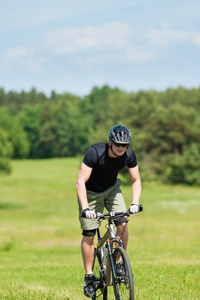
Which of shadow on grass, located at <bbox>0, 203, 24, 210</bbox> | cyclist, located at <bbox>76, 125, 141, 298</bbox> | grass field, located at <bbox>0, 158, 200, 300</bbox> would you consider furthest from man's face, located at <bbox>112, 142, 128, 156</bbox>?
shadow on grass, located at <bbox>0, 203, 24, 210</bbox>

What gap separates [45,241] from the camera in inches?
1148

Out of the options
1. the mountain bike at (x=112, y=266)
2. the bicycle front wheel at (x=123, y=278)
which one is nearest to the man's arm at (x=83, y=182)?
the mountain bike at (x=112, y=266)

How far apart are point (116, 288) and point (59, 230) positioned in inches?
1110

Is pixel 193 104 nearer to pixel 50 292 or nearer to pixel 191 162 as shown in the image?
pixel 191 162

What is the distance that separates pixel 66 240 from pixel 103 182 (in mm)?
24053

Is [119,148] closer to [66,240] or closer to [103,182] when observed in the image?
[103,182]

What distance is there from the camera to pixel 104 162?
20.9 feet

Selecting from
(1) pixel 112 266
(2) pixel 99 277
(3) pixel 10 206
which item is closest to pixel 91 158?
(1) pixel 112 266

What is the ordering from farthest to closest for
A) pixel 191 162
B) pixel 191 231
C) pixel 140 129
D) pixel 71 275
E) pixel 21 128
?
pixel 21 128, pixel 140 129, pixel 191 162, pixel 191 231, pixel 71 275

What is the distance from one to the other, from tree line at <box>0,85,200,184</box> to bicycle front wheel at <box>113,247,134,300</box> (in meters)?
38.6

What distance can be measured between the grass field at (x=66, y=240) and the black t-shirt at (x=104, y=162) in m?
2.16

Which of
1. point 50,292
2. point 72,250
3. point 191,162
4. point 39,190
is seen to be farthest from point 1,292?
point 191,162

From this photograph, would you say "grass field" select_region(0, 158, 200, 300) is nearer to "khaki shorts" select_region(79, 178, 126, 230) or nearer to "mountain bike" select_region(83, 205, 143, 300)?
"mountain bike" select_region(83, 205, 143, 300)

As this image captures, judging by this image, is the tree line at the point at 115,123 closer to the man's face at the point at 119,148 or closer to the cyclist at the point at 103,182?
the cyclist at the point at 103,182
